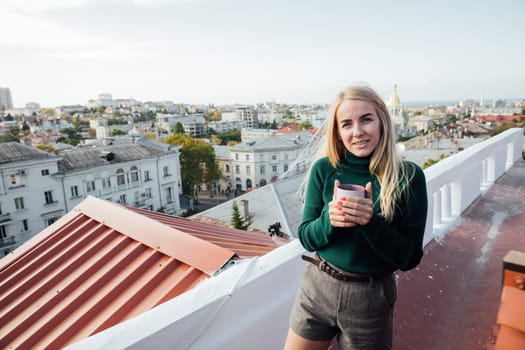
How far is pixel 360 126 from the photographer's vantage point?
134 cm

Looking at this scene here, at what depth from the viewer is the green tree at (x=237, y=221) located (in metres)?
12.7

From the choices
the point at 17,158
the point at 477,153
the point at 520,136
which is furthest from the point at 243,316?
the point at 17,158

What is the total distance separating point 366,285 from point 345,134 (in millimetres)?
592

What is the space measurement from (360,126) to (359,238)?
1.44 feet

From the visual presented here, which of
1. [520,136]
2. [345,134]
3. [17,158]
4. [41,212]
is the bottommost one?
[41,212]

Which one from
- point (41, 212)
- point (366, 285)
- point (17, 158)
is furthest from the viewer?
point (41, 212)

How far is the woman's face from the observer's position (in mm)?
1331

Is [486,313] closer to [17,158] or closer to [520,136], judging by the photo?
[520,136]

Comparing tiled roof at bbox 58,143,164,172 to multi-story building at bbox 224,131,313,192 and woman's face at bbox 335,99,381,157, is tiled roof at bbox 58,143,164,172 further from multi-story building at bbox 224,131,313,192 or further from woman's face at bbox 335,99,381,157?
woman's face at bbox 335,99,381,157

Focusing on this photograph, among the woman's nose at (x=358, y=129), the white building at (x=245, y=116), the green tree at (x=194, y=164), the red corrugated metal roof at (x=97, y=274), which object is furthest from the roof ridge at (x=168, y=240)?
the white building at (x=245, y=116)

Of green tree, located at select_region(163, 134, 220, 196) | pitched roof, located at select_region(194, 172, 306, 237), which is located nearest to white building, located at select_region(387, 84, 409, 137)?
pitched roof, located at select_region(194, 172, 306, 237)

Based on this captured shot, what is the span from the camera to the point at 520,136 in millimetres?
7055

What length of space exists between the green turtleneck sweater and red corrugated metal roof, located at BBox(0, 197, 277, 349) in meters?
0.92

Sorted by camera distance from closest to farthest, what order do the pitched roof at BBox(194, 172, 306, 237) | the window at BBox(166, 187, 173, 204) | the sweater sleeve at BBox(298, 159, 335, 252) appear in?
the sweater sleeve at BBox(298, 159, 335, 252) → the pitched roof at BBox(194, 172, 306, 237) → the window at BBox(166, 187, 173, 204)
